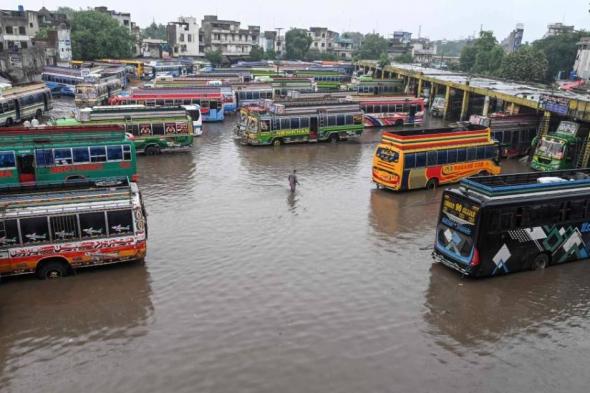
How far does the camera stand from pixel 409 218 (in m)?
19.6

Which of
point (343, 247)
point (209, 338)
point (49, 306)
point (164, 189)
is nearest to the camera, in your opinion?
point (209, 338)

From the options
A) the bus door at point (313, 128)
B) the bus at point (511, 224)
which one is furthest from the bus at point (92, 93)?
the bus at point (511, 224)

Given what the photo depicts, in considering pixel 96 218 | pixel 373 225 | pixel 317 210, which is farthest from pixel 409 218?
pixel 96 218

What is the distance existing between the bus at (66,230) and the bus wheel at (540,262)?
37.5 ft

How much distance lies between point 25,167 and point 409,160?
1658 cm

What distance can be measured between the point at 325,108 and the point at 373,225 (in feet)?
57.4

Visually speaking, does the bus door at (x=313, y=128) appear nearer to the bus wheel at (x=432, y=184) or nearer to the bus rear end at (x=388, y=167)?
the bus rear end at (x=388, y=167)

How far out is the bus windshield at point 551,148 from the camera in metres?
26.3

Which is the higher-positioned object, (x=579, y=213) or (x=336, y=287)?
(x=579, y=213)

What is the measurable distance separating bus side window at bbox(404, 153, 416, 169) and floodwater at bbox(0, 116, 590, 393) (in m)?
3.74

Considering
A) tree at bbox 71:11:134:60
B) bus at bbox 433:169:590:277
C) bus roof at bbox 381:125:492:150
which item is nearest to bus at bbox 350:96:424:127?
bus roof at bbox 381:125:492:150

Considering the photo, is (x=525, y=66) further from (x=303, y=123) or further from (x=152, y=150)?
(x=152, y=150)

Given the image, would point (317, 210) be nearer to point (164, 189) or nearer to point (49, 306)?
point (164, 189)

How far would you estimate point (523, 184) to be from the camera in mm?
14445
